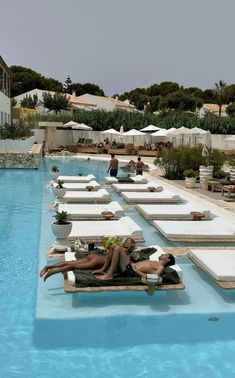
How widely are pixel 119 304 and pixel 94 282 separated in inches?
18.5

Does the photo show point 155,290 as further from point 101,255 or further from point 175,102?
point 175,102

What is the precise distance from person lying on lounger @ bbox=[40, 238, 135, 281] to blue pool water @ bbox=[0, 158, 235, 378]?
0.31 meters

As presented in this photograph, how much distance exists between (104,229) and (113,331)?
4.11m

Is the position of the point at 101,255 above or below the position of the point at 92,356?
above

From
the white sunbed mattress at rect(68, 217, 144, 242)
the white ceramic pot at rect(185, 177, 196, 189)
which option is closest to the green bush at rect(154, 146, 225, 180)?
the white ceramic pot at rect(185, 177, 196, 189)

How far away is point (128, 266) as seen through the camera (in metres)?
7.15

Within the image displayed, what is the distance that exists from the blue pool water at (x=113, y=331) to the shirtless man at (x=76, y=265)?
296mm

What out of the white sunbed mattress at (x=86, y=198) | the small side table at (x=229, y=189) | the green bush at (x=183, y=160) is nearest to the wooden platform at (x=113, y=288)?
the white sunbed mattress at (x=86, y=198)

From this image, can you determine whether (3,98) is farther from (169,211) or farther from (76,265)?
(76,265)

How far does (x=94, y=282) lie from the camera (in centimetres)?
685

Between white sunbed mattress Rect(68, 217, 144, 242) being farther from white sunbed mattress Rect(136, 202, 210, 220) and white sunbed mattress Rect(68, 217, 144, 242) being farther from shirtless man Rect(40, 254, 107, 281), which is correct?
shirtless man Rect(40, 254, 107, 281)

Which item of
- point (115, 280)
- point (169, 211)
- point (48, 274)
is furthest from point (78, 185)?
point (115, 280)

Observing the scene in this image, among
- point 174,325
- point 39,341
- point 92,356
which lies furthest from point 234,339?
point 39,341

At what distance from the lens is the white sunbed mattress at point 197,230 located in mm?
9945
